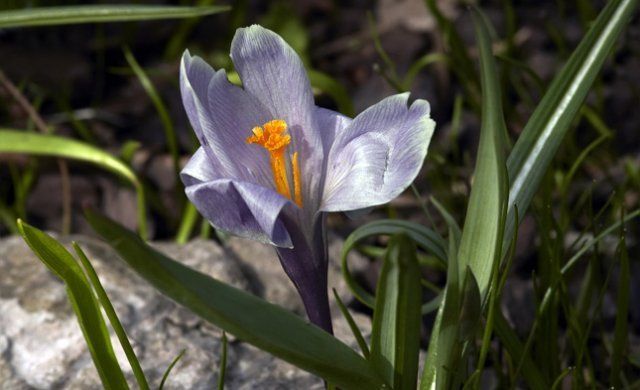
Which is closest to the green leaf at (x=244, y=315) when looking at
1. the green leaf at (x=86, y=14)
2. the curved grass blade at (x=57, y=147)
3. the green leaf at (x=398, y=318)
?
the green leaf at (x=398, y=318)

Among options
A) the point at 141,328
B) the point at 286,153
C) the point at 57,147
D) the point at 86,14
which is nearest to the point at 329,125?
the point at 286,153

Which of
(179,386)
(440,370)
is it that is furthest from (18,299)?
(440,370)

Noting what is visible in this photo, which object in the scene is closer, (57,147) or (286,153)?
(286,153)

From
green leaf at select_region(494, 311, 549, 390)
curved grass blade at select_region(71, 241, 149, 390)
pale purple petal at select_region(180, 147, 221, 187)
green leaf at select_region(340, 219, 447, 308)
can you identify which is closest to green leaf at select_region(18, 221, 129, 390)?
curved grass blade at select_region(71, 241, 149, 390)

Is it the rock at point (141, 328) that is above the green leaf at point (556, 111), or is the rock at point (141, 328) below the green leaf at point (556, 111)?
below

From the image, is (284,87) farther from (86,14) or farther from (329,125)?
(86,14)

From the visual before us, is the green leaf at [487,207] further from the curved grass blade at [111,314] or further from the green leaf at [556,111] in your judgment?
the curved grass blade at [111,314]
